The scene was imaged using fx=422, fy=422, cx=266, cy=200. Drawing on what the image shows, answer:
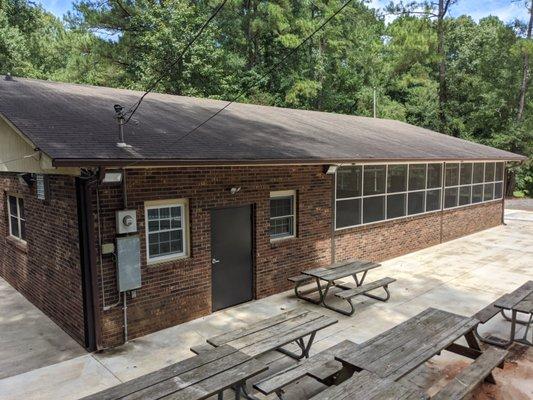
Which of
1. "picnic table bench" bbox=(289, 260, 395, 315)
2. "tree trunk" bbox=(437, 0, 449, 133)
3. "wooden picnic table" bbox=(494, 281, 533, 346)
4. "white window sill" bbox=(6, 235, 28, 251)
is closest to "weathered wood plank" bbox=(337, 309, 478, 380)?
"wooden picnic table" bbox=(494, 281, 533, 346)

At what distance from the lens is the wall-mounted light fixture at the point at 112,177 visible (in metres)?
5.53

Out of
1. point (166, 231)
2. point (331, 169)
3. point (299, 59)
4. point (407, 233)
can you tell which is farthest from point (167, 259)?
point (299, 59)

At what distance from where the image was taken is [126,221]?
5.84 meters

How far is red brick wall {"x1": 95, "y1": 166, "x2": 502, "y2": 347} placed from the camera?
19.6ft


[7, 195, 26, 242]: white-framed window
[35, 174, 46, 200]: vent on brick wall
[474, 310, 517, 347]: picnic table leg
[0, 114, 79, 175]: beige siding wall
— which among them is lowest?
[474, 310, 517, 347]: picnic table leg

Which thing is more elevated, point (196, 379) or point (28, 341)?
point (196, 379)

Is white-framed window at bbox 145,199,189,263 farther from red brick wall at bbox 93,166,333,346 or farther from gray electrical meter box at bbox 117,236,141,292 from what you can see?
gray electrical meter box at bbox 117,236,141,292

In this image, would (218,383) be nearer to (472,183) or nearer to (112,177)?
(112,177)

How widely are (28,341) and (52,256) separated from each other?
4.21ft

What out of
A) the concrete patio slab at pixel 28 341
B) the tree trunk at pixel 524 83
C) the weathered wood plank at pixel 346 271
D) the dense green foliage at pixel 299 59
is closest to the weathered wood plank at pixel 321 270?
the weathered wood plank at pixel 346 271

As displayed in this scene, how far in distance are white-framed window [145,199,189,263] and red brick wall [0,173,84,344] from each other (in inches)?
40.5

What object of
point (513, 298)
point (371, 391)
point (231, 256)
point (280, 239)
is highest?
point (280, 239)

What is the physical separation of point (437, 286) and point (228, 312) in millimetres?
4405

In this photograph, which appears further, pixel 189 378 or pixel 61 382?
pixel 61 382
